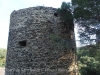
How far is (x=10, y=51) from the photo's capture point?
743cm

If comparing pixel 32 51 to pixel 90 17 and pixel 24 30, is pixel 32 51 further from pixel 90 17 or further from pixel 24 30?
pixel 90 17

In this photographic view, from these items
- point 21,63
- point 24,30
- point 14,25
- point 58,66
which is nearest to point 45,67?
point 58,66

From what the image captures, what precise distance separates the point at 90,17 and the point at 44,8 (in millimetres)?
1826

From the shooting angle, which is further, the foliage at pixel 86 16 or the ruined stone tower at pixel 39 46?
the ruined stone tower at pixel 39 46

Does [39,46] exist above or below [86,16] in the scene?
below

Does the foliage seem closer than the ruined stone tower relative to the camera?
Yes

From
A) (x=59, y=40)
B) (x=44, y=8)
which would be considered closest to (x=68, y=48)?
(x=59, y=40)

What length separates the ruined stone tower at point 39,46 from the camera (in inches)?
268

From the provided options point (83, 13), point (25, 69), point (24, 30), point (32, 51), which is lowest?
point (25, 69)

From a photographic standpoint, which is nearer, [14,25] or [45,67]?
[45,67]

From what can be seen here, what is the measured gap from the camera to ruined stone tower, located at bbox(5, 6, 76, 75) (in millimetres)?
6797

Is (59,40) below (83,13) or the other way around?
below

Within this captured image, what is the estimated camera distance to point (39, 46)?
6.87 m

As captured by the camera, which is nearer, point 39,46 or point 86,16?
point 86,16
